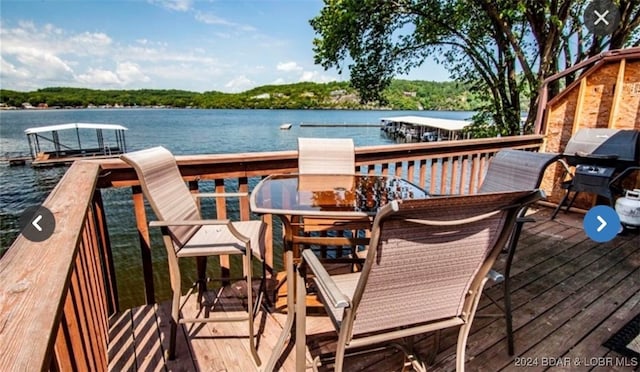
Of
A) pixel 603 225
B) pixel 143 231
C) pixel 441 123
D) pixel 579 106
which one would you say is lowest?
pixel 441 123

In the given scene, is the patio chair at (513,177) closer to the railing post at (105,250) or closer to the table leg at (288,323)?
the table leg at (288,323)

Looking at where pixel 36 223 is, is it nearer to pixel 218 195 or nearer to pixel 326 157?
pixel 218 195

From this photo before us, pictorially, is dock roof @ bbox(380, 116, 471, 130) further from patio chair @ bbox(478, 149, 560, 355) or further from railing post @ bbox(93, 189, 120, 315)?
railing post @ bbox(93, 189, 120, 315)

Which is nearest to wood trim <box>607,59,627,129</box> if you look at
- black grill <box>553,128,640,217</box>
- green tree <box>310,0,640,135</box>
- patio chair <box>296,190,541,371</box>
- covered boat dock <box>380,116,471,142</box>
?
black grill <box>553,128,640,217</box>

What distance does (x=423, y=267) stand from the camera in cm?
114

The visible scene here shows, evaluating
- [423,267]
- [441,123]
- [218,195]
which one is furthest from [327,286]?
[441,123]

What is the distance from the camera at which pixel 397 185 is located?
98.3 inches

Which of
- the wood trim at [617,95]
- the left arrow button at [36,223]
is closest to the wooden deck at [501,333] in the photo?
the left arrow button at [36,223]

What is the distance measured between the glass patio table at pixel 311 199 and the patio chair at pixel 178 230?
0.20 meters

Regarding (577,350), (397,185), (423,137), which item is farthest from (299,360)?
(423,137)

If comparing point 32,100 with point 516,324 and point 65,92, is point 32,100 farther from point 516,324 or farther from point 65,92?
point 516,324

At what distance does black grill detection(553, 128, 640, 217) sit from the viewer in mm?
3607

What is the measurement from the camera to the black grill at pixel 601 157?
361 centimetres

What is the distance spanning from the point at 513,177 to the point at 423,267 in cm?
124
